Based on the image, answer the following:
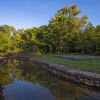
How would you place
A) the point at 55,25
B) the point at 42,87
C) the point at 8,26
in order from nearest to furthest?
the point at 42,87
the point at 55,25
the point at 8,26

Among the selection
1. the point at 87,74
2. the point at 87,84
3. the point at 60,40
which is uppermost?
the point at 60,40

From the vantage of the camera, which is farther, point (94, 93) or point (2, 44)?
point (2, 44)

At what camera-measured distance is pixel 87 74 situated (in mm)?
8398

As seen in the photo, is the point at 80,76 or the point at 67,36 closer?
the point at 80,76

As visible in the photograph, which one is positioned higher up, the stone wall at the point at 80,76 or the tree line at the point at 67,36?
the tree line at the point at 67,36

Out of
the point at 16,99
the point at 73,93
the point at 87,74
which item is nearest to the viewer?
the point at 16,99

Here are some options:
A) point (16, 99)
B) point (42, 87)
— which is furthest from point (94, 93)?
point (16, 99)

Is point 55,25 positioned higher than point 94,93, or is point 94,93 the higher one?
point 55,25

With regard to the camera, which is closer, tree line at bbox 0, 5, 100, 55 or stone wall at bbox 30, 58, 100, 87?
stone wall at bbox 30, 58, 100, 87

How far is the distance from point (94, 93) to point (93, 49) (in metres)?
21.1

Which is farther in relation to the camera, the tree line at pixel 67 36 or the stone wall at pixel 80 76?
the tree line at pixel 67 36

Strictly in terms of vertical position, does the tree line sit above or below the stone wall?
above

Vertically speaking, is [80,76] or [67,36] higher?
[67,36]

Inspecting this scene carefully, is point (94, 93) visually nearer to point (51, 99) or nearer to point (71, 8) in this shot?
point (51, 99)
